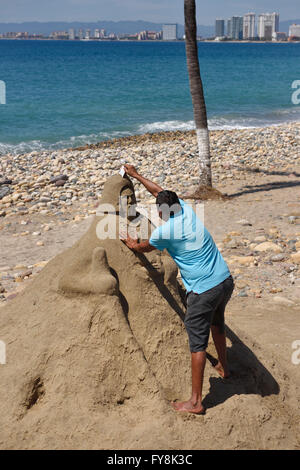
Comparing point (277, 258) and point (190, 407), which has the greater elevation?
point (190, 407)

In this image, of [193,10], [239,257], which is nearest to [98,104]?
[193,10]

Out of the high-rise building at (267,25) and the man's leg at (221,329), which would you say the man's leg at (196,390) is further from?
the high-rise building at (267,25)

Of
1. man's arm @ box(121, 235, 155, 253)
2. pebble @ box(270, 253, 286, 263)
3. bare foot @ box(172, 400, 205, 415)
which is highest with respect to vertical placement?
man's arm @ box(121, 235, 155, 253)

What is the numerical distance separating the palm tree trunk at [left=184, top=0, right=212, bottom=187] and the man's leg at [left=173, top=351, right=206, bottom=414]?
7740mm

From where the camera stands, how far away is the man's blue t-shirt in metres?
3.81

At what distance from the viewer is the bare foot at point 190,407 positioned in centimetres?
380

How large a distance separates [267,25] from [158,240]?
199329 millimetres

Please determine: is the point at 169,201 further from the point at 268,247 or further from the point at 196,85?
the point at 196,85

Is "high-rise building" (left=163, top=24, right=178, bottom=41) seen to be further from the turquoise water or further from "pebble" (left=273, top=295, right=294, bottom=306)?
"pebble" (left=273, top=295, right=294, bottom=306)

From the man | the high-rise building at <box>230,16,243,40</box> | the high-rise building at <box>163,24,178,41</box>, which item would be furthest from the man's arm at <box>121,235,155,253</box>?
the high-rise building at <box>230,16,243,40</box>

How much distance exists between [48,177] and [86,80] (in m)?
34.0

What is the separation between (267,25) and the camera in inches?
7303

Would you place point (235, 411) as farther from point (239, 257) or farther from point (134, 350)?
point (239, 257)

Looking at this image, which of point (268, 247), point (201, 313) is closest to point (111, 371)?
point (201, 313)
